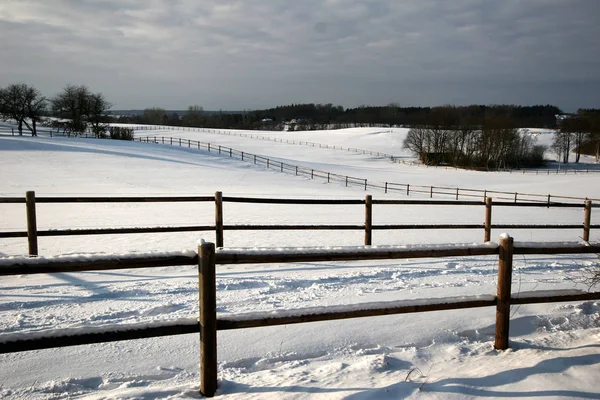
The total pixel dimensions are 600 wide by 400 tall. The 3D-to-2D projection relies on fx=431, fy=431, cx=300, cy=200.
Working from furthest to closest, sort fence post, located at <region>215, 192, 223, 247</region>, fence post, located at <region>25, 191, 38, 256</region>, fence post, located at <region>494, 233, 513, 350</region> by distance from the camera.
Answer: fence post, located at <region>215, 192, 223, 247</region> < fence post, located at <region>25, 191, 38, 256</region> < fence post, located at <region>494, 233, 513, 350</region>

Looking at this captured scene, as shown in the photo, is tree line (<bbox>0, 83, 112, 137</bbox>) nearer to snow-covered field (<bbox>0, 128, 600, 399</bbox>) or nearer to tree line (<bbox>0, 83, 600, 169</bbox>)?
tree line (<bbox>0, 83, 600, 169</bbox>)

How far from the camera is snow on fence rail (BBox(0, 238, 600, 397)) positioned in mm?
2740

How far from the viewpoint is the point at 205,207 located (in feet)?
57.3

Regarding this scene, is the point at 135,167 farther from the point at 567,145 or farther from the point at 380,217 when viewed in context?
the point at 567,145

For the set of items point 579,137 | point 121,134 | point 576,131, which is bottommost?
point 121,134

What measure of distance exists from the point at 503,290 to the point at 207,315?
103 inches

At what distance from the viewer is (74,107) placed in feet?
211

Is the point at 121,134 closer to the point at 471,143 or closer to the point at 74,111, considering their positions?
the point at 74,111

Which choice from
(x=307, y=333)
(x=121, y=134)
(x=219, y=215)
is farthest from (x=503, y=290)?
(x=121, y=134)

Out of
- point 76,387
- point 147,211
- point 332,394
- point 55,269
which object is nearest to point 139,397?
point 76,387

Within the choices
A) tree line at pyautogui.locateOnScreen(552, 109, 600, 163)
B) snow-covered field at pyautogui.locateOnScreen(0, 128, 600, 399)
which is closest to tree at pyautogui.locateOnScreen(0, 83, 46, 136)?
snow-covered field at pyautogui.locateOnScreen(0, 128, 600, 399)

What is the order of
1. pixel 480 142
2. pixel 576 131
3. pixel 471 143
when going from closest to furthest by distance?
pixel 480 142, pixel 471 143, pixel 576 131

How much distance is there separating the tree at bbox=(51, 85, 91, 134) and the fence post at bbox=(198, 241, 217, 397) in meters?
69.9

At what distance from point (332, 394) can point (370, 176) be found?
1847 inches
